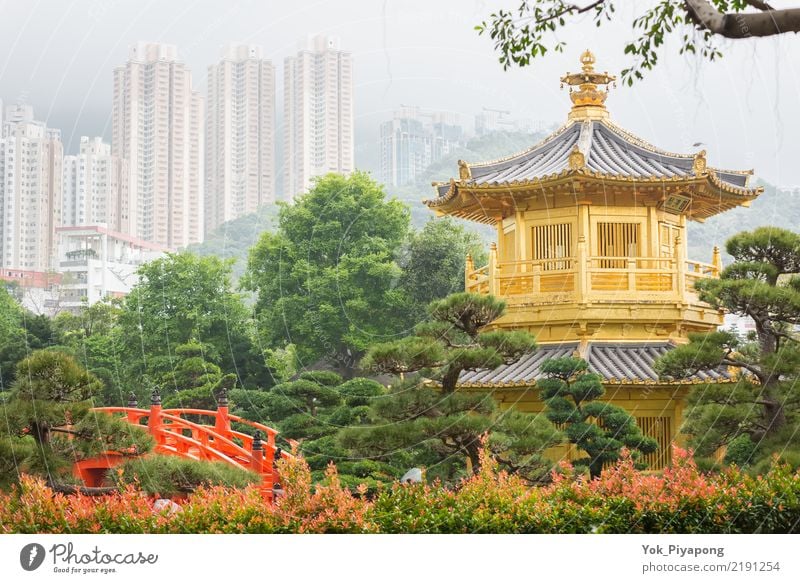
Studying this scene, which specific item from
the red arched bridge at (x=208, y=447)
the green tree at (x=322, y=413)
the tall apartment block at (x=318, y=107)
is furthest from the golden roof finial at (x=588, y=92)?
the red arched bridge at (x=208, y=447)

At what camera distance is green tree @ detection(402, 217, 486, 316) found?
17.0m

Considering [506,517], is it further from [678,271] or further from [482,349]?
[678,271]

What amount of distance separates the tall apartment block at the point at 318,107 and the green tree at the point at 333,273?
11.9 ft

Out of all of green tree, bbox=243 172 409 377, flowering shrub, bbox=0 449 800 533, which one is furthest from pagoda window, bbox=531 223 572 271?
green tree, bbox=243 172 409 377

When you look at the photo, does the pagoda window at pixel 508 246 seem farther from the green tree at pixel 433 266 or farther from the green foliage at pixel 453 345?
the green tree at pixel 433 266

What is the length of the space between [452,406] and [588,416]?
1545 mm

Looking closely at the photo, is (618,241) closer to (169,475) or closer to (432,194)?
(432,194)

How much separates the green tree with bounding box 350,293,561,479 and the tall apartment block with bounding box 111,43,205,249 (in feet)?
15.7

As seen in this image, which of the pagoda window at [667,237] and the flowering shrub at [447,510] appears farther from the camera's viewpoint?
the pagoda window at [667,237]

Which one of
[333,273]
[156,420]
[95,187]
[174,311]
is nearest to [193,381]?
[174,311]

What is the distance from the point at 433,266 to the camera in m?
17.4

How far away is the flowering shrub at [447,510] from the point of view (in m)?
6.95

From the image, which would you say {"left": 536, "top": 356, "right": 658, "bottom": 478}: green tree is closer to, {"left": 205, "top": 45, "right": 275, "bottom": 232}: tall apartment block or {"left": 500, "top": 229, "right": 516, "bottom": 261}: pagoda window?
{"left": 500, "top": 229, "right": 516, "bottom": 261}: pagoda window

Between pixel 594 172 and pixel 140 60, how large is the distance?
5.40 m
